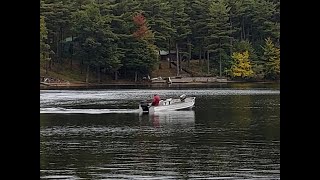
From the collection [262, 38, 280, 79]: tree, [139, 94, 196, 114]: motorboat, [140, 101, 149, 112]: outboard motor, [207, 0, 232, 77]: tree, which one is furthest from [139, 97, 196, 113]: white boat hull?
[207, 0, 232, 77]: tree

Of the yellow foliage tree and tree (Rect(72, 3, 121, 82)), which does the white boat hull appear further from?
the yellow foliage tree

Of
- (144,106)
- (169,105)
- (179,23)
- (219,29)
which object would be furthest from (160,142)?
(219,29)

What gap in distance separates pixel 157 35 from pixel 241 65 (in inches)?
262

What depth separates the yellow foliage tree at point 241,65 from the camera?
51162 millimetres

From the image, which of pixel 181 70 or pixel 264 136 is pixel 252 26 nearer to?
pixel 181 70

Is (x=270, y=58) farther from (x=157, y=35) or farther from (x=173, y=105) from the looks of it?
(x=173, y=105)

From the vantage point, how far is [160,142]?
54.0 ft

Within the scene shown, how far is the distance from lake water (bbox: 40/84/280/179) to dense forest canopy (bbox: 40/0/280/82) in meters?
19.6

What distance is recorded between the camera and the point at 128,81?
52.5 metres

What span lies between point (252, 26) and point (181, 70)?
643 cm

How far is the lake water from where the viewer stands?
11.2m

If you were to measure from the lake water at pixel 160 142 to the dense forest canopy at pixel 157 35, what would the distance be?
19583 millimetres
